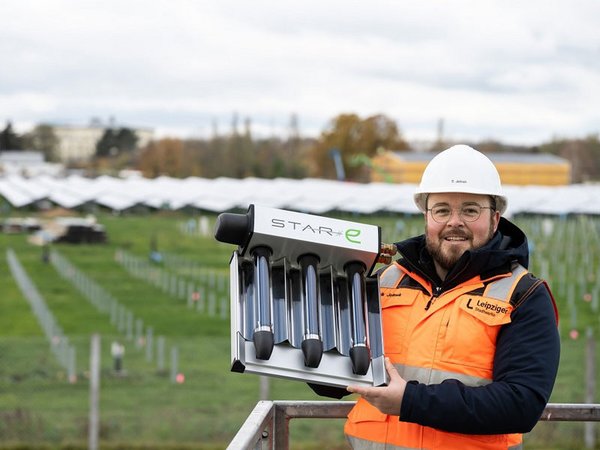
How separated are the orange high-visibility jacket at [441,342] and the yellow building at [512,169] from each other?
88319mm

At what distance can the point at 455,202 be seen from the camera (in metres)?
3.28

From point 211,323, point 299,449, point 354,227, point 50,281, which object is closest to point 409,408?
point 354,227

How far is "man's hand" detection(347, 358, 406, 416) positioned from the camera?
2.96 metres

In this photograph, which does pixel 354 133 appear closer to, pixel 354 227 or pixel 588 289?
pixel 588 289

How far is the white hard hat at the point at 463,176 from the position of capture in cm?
328

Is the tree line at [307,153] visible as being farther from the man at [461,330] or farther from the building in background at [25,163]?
the man at [461,330]

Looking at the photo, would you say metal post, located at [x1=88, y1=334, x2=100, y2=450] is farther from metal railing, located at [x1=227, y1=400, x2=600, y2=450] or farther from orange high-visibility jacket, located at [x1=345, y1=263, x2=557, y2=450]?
orange high-visibility jacket, located at [x1=345, y1=263, x2=557, y2=450]

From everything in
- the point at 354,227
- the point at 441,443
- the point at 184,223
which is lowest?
the point at 184,223

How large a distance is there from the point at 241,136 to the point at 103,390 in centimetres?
10922

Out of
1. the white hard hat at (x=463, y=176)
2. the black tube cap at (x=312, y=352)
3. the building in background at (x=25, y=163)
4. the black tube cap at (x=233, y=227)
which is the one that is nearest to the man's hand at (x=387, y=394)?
the black tube cap at (x=312, y=352)

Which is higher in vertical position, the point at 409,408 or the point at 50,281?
the point at 409,408

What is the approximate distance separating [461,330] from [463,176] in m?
0.50

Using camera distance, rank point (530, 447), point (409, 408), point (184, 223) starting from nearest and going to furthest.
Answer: point (409, 408)
point (530, 447)
point (184, 223)

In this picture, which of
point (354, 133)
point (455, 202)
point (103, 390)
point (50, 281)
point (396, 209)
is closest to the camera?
point (455, 202)
